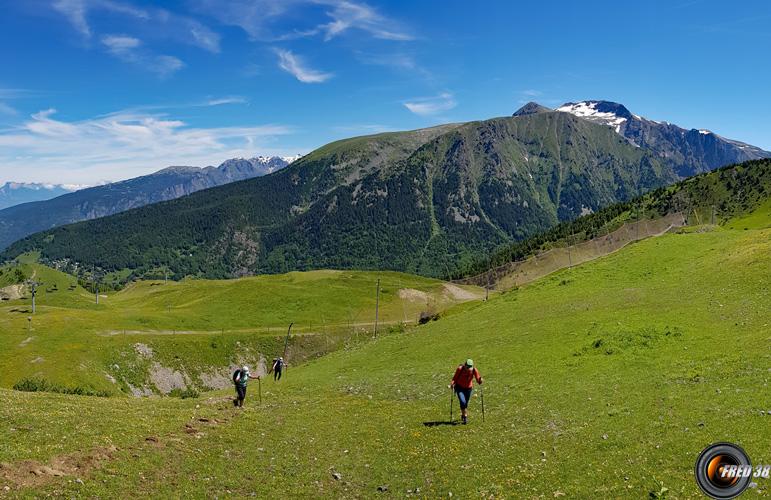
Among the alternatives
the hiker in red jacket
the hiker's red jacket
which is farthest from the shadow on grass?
the hiker's red jacket

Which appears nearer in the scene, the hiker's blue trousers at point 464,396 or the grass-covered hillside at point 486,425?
the grass-covered hillside at point 486,425

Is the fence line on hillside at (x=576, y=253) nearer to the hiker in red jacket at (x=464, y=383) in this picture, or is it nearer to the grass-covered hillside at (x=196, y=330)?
the grass-covered hillside at (x=196, y=330)

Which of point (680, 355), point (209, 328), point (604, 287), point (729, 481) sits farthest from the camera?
point (209, 328)

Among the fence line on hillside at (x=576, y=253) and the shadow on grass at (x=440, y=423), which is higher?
the fence line on hillside at (x=576, y=253)

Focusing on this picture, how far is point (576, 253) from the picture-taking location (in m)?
152

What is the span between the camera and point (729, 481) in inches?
587

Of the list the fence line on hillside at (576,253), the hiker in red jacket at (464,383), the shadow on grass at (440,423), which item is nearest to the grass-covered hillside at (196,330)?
the fence line on hillside at (576,253)

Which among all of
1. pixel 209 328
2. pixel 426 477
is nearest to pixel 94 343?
pixel 209 328

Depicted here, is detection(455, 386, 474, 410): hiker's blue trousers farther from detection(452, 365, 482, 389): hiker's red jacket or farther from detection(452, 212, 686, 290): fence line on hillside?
detection(452, 212, 686, 290): fence line on hillside

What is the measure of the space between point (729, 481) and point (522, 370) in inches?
890

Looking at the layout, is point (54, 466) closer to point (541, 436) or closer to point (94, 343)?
point (541, 436)
